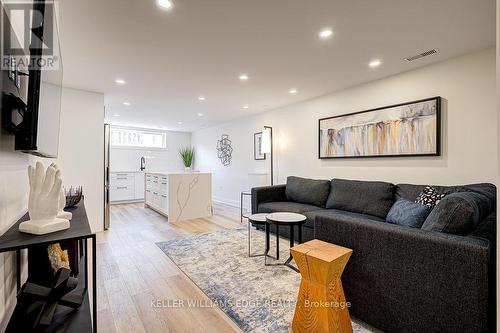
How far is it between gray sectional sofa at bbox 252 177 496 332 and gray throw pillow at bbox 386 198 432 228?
1.23ft

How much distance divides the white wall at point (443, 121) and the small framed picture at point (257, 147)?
9.9 inches

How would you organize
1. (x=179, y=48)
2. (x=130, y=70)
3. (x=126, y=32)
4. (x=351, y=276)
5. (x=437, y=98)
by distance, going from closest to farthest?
1. (x=351, y=276)
2. (x=126, y=32)
3. (x=179, y=48)
4. (x=437, y=98)
5. (x=130, y=70)

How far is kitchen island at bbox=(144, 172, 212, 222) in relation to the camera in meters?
4.45

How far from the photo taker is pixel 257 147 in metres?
5.46

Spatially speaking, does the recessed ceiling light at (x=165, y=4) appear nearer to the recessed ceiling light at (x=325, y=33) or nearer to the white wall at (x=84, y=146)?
the recessed ceiling light at (x=325, y=33)

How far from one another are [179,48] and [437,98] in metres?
2.99

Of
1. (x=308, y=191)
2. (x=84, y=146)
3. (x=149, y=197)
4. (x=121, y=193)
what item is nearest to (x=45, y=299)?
(x=308, y=191)

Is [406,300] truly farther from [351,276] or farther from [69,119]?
[69,119]

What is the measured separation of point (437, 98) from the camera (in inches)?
107

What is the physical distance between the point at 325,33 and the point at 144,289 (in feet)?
9.34

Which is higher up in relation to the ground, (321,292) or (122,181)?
(122,181)

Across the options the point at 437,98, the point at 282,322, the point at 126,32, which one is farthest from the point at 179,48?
the point at 437,98

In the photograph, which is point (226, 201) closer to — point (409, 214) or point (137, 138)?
point (137, 138)

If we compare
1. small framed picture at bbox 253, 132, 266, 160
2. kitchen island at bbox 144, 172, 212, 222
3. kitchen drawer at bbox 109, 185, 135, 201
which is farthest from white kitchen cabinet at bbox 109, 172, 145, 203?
small framed picture at bbox 253, 132, 266, 160
